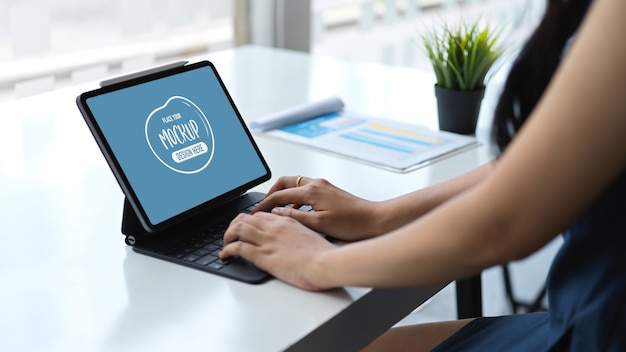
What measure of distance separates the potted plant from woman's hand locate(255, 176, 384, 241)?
0.55 m

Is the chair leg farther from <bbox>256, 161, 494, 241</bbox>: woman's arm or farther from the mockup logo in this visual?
the mockup logo

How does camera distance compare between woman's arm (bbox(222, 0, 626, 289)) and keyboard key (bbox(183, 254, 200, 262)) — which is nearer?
woman's arm (bbox(222, 0, 626, 289))

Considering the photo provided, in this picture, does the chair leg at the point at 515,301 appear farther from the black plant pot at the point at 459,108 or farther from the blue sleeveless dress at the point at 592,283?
the blue sleeveless dress at the point at 592,283

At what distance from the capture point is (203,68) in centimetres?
125

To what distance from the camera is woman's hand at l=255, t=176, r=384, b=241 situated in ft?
3.70

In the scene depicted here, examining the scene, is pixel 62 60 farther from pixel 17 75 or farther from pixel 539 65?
pixel 539 65

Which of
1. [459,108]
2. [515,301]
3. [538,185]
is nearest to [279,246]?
[538,185]

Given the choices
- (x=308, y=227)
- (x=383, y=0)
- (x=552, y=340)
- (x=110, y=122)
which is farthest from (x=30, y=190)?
(x=383, y=0)

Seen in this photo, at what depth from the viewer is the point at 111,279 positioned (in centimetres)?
102

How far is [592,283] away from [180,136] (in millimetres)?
566

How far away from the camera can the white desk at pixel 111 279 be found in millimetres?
896

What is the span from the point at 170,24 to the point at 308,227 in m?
1.69

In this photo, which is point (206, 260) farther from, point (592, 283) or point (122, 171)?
point (592, 283)

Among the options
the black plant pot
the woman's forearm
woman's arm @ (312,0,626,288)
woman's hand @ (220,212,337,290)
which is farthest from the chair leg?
woman's arm @ (312,0,626,288)
